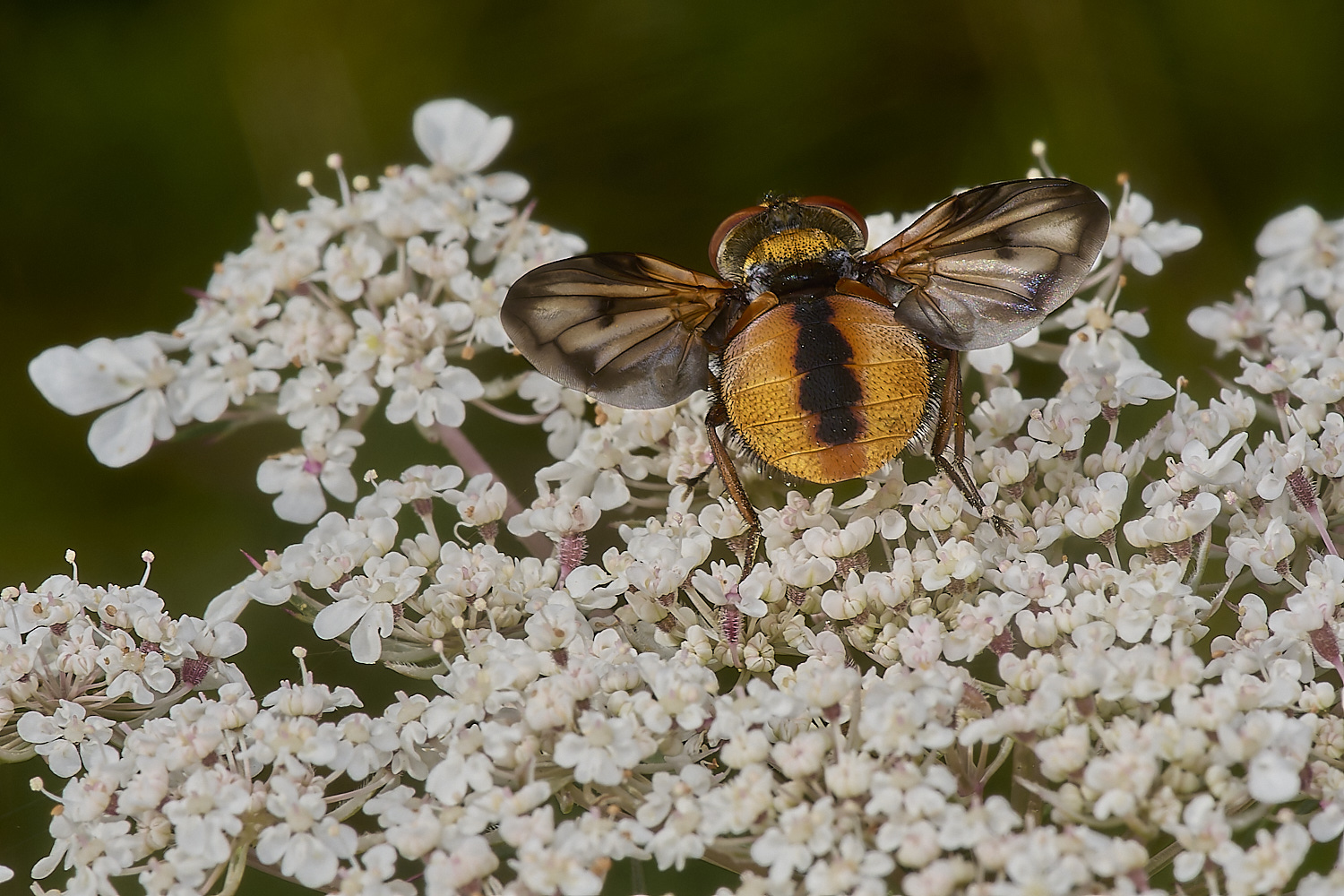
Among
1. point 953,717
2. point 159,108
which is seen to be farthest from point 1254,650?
point 159,108

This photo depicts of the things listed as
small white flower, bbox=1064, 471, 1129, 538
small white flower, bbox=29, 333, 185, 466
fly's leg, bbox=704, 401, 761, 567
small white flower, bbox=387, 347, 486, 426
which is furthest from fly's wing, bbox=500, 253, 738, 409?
small white flower, bbox=29, 333, 185, 466

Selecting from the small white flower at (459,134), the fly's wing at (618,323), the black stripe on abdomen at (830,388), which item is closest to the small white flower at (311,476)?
the fly's wing at (618,323)

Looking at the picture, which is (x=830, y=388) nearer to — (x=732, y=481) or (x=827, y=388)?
(x=827, y=388)

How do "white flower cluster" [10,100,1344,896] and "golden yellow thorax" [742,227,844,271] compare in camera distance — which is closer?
"white flower cluster" [10,100,1344,896]

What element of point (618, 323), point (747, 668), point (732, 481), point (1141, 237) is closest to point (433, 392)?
point (618, 323)

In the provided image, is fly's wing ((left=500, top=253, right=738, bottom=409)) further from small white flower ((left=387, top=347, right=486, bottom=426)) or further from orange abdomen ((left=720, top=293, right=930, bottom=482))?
small white flower ((left=387, top=347, right=486, bottom=426))

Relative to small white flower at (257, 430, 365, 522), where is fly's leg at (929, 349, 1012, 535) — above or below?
below

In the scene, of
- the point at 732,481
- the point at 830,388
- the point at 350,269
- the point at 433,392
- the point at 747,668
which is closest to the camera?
the point at 830,388
